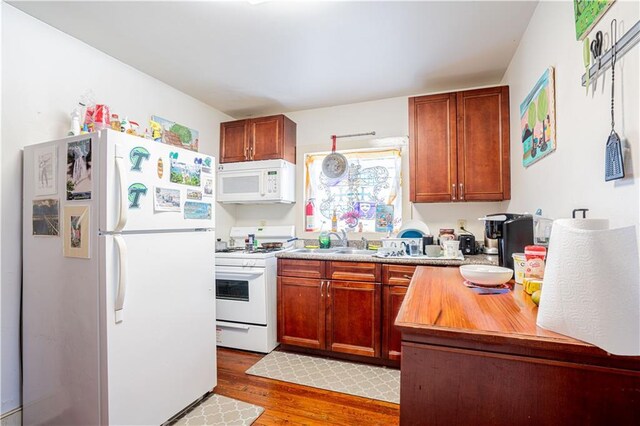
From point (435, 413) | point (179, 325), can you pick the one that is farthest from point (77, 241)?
point (435, 413)

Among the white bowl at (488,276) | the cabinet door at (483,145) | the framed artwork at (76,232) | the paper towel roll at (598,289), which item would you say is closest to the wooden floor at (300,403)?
the white bowl at (488,276)

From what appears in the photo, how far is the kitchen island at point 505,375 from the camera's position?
2.32 ft

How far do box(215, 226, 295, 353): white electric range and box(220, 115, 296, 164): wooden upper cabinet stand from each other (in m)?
1.07

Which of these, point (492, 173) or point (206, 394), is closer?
point (206, 394)

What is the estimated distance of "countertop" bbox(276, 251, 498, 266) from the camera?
7.06ft

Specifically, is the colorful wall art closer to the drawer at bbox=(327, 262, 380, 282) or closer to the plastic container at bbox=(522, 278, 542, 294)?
the drawer at bbox=(327, 262, 380, 282)

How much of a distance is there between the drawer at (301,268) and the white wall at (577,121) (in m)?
1.58

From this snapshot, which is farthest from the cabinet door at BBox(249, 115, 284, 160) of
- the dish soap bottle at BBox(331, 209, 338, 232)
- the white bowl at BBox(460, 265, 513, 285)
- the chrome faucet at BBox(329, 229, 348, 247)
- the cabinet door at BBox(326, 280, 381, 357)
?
the white bowl at BBox(460, 265, 513, 285)

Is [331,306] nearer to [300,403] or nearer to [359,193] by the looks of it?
[300,403]

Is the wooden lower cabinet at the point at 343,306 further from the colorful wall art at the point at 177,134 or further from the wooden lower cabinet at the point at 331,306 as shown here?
the colorful wall art at the point at 177,134

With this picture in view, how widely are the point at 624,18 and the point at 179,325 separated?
2327mm

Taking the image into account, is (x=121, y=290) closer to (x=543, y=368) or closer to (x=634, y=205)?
(x=543, y=368)

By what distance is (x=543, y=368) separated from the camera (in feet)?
2.46

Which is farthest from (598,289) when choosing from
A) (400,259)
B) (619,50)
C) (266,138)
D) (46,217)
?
(266,138)
